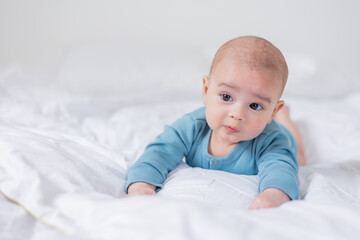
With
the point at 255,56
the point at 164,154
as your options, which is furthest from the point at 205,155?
the point at 255,56

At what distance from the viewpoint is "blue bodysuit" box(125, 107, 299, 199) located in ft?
3.28

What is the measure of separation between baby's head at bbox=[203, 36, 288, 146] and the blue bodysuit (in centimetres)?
8

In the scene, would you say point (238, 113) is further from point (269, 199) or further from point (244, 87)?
point (269, 199)

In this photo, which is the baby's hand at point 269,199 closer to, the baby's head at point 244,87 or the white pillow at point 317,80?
the baby's head at point 244,87

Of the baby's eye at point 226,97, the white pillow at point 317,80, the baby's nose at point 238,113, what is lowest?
the white pillow at point 317,80

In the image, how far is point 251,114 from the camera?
0.99 m

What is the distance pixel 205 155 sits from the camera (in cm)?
112

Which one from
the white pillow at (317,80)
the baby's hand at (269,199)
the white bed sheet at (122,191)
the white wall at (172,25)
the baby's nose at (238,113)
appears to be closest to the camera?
the white bed sheet at (122,191)

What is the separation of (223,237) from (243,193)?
0.96 ft

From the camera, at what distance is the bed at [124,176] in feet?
2.29

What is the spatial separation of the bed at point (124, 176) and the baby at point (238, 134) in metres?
0.05

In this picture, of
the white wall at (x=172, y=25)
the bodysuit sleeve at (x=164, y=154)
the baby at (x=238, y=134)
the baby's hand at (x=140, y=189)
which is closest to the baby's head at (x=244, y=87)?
the baby at (x=238, y=134)

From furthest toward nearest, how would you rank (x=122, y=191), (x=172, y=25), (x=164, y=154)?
(x=172, y=25) < (x=164, y=154) < (x=122, y=191)

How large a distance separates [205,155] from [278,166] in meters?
0.21
